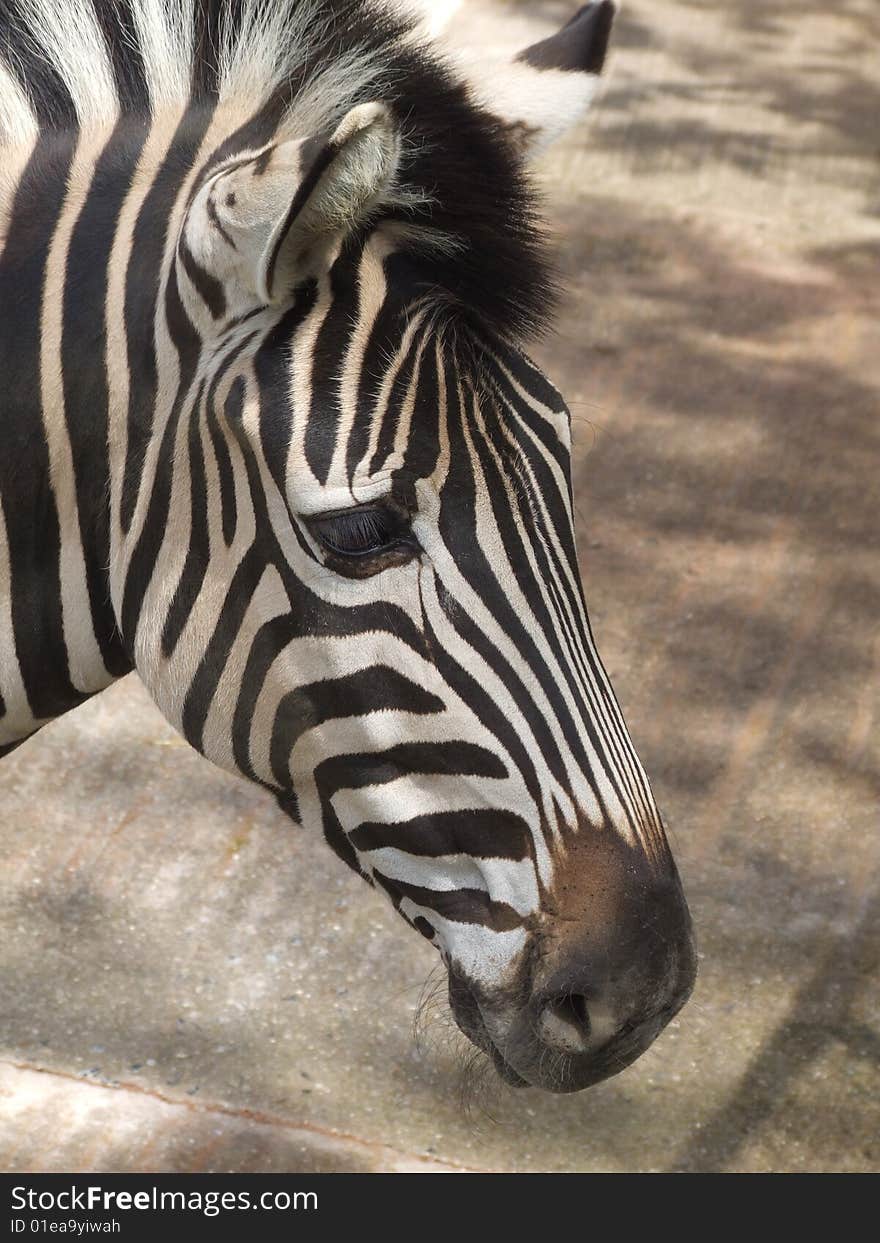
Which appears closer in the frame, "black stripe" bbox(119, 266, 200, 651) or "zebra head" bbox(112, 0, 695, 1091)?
"zebra head" bbox(112, 0, 695, 1091)

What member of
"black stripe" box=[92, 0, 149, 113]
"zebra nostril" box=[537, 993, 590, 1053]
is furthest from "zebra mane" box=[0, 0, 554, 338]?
"zebra nostril" box=[537, 993, 590, 1053]

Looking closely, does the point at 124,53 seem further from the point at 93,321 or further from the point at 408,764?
the point at 408,764

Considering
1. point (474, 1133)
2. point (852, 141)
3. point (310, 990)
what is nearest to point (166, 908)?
point (310, 990)

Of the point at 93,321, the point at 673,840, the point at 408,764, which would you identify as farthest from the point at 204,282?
the point at 673,840

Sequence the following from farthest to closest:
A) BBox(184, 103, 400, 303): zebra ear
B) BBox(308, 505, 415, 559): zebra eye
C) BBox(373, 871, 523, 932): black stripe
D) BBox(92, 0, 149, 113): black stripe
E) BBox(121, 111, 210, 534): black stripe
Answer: BBox(92, 0, 149, 113): black stripe
BBox(121, 111, 210, 534): black stripe
BBox(373, 871, 523, 932): black stripe
BBox(308, 505, 415, 559): zebra eye
BBox(184, 103, 400, 303): zebra ear

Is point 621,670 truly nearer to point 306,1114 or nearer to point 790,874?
point 790,874

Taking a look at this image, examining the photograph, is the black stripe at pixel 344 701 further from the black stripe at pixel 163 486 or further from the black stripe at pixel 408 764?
the black stripe at pixel 163 486

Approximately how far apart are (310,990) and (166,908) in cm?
72

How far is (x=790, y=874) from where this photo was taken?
5.74 meters

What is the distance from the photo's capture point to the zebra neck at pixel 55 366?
9.01 feet

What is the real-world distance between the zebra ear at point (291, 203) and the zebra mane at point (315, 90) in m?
0.15

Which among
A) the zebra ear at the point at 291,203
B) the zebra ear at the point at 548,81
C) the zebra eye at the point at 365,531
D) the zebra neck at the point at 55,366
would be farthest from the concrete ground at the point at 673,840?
the zebra ear at the point at 291,203

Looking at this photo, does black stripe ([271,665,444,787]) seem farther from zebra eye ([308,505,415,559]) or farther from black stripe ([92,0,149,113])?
black stripe ([92,0,149,113])

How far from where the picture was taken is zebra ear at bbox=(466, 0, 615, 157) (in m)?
2.96
